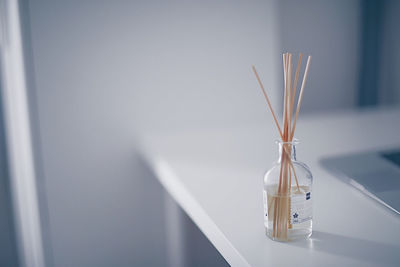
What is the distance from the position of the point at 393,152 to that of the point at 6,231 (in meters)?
1.39

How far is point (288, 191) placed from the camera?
2.63 feet

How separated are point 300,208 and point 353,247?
10 cm

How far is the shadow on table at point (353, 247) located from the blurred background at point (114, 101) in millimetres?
542

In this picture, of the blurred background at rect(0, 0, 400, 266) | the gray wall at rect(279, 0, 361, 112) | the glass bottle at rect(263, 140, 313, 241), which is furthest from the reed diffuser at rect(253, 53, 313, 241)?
the gray wall at rect(279, 0, 361, 112)

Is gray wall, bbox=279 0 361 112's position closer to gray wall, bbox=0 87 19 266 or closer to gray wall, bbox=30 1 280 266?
gray wall, bbox=30 1 280 266

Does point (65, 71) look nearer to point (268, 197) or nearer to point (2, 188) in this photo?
point (2, 188)

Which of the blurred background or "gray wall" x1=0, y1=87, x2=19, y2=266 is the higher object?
the blurred background

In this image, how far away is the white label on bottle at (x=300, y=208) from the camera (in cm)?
80

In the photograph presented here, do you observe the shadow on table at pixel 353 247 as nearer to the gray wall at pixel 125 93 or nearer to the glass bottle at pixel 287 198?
the glass bottle at pixel 287 198

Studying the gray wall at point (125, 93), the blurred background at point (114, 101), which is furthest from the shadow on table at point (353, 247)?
the gray wall at point (125, 93)

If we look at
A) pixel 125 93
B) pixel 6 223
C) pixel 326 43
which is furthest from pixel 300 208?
pixel 6 223

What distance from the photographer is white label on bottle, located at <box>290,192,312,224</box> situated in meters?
0.80

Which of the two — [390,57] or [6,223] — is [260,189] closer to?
[390,57]

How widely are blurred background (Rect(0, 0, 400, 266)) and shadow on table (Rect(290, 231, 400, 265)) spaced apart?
54 centimetres
